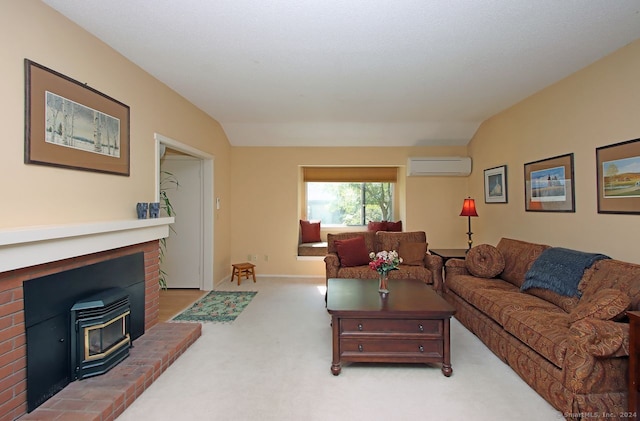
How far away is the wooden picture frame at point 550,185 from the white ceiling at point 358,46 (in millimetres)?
849

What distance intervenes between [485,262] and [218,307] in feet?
10.6

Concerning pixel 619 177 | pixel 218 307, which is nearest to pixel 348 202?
pixel 218 307

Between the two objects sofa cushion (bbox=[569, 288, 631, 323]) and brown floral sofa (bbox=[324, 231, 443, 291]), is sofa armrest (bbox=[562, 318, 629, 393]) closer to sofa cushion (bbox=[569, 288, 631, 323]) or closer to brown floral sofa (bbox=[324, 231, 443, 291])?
sofa cushion (bbox=[569, 288, 631, 323])

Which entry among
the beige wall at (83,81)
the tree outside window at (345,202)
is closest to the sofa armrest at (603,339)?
the beige wall at (83,81)

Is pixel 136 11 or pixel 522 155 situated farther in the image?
pixel 522 155

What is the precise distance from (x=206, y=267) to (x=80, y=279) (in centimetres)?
266

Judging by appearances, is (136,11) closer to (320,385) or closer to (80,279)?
(80,279)

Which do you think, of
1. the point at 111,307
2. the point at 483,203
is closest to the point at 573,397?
the point at 111,307

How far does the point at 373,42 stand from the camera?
2.52 meters

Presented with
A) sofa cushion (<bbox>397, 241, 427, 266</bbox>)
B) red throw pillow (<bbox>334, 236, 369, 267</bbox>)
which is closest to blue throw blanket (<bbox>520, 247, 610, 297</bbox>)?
sofa cushion (<bbox>397, 241, 427, 266</bbox>)

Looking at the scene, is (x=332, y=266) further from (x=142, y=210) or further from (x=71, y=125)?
(x=71, y=125)

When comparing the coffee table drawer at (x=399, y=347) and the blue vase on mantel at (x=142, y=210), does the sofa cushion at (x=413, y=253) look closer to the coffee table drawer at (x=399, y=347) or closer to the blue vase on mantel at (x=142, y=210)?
the coffee table drawer at (x=399, y=347)

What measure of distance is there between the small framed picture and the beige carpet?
7.11 ft

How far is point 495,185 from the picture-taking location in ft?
15.2
